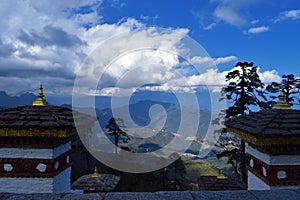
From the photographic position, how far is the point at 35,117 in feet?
20.4

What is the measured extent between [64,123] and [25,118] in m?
0.95

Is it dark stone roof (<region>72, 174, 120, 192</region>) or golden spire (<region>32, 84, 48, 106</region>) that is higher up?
golden spire (<region>32, 84, 48, 106</region>)

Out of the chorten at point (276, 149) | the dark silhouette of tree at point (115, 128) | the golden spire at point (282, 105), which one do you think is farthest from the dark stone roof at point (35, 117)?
the dark silhouette of tree at point (115, 128)

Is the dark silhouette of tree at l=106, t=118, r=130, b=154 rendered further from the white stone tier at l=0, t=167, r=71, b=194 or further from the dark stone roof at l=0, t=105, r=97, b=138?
the white stone tier at l=0, t=167, r=71, b=194

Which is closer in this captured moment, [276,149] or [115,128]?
[276,149]

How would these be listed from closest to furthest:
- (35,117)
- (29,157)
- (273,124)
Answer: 1. (273,124)
2. (29,157)
3. (35,117)

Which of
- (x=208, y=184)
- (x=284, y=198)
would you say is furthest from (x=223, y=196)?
(x=208, y=184)

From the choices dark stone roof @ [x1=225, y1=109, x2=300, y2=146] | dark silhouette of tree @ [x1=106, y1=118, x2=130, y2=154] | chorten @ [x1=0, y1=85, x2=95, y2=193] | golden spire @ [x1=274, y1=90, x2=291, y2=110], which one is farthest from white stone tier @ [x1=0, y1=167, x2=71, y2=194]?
dark silhouette of tree @ [x1=106, y1=118, x2=130, y2=154]

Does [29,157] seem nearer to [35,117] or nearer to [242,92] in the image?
[35,117]

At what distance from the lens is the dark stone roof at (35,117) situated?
5.89 m

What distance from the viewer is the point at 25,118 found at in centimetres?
616

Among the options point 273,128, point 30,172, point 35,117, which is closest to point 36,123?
point 35,117

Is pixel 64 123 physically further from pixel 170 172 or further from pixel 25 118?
pixel 170 172

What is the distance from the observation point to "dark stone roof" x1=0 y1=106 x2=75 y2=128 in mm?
5891
